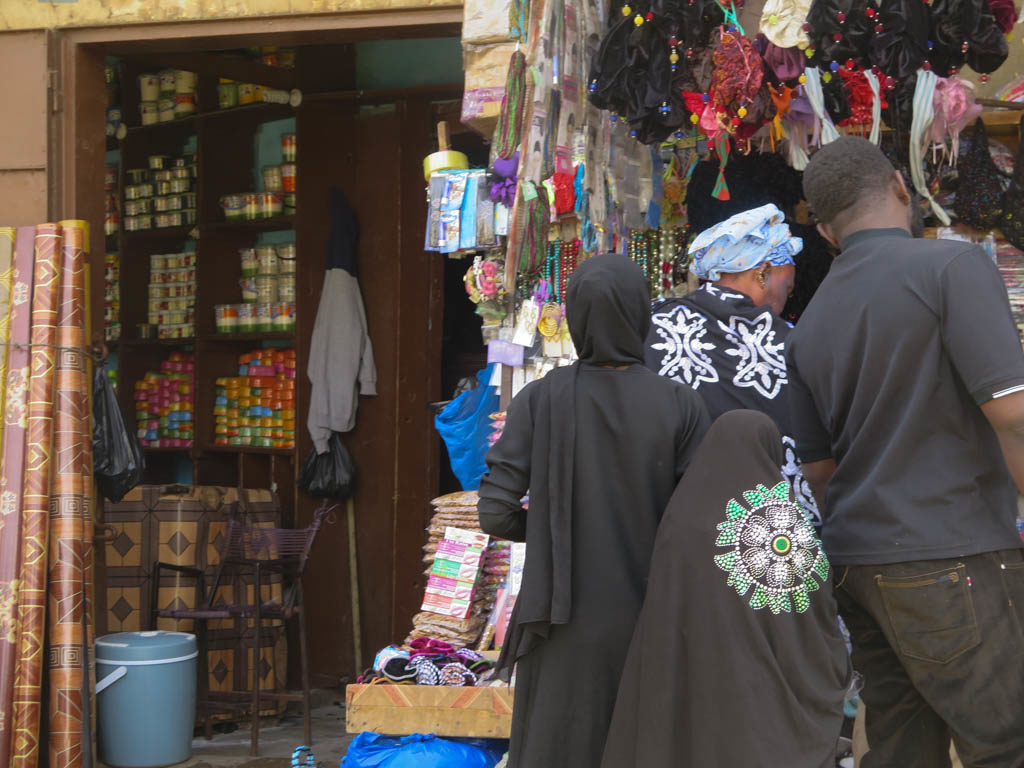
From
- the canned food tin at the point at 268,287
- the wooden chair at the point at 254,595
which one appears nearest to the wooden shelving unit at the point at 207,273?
the canned food tin at the point at 268,287

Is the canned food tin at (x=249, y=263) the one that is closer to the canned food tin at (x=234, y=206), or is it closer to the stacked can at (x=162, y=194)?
the canned food tin at (x=234, y=206)

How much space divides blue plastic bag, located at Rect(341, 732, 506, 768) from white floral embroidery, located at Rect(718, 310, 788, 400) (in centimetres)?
161

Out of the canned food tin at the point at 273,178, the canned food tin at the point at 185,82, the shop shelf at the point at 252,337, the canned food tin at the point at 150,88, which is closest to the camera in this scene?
the shop shelf at the point at 252,337

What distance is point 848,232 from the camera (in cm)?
264

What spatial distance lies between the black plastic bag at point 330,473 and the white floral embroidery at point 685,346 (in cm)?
347

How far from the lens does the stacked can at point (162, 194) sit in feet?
24.0

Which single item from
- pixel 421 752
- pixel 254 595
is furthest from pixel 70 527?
pixel 421 752

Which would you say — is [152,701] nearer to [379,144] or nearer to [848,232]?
[379,144]

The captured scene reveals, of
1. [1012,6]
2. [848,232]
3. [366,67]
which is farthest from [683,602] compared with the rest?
[366,67]

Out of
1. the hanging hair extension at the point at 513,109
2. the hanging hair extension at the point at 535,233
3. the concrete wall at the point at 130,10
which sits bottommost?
the hanging hair extension at the point at 535,233

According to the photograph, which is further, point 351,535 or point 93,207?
point 351,535

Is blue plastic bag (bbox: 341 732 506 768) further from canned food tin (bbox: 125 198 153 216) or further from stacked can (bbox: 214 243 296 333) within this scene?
canned food tin (bbox: 125 198 153 216)

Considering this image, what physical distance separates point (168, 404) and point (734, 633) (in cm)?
554

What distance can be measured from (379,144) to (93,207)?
188cm
